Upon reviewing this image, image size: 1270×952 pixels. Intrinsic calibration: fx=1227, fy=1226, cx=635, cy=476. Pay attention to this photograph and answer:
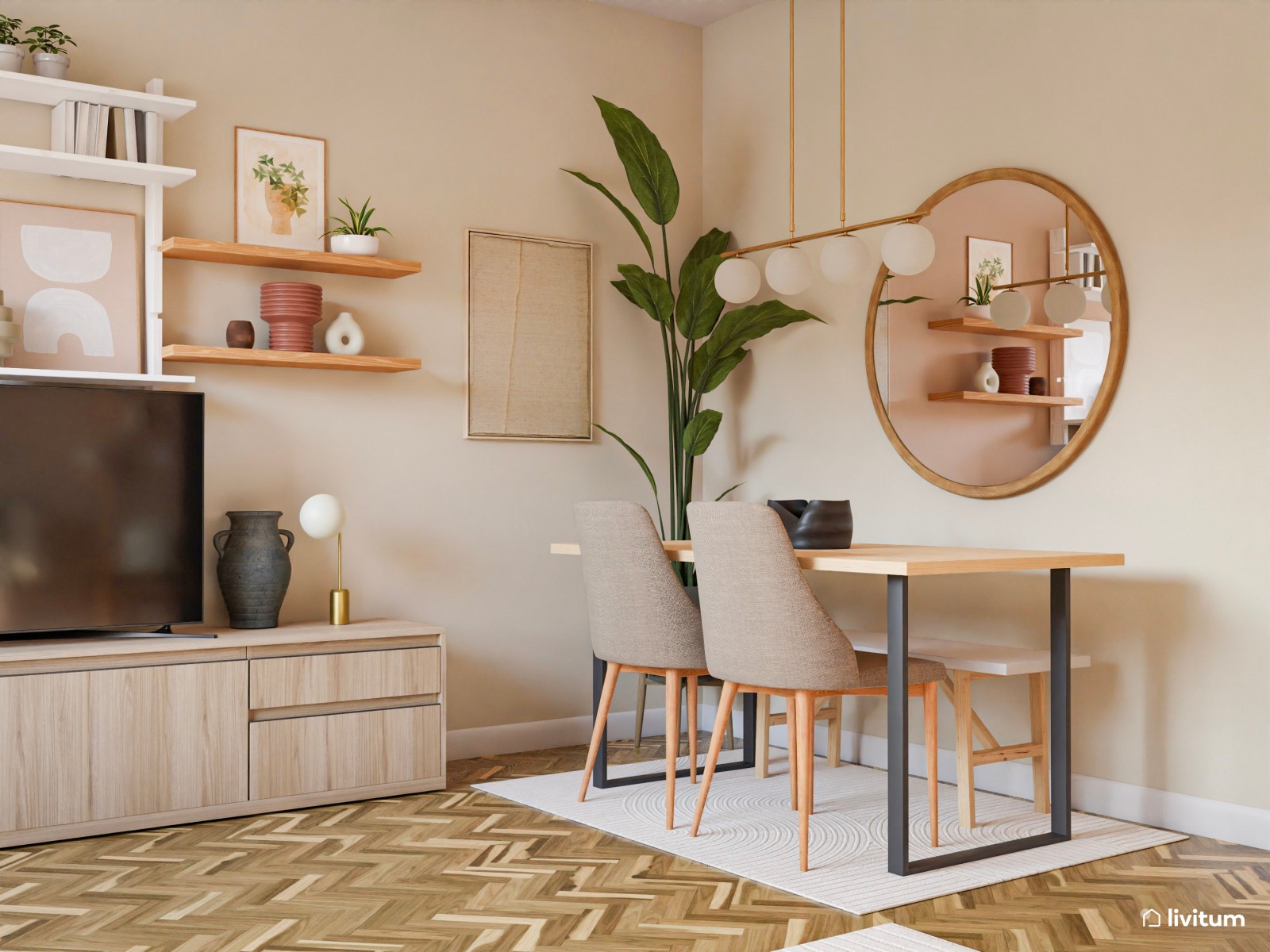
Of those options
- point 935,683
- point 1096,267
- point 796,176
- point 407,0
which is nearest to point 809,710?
point 935,683

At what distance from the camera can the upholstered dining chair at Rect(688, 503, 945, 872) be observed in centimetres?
309

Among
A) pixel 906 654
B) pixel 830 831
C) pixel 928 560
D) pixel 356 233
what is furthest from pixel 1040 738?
pixel 356 233

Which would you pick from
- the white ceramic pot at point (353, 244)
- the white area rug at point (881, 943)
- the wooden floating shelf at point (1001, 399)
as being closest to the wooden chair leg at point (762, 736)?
the wooden floating shelf at point (1001, 399)

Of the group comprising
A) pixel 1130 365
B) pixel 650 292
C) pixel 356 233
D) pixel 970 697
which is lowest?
pixel 970 697

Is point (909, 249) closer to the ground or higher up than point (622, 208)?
closer to the ground

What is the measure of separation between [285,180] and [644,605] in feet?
6.59

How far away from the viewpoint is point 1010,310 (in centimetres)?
401

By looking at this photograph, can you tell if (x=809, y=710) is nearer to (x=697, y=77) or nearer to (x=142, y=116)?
(x=142, y=116)

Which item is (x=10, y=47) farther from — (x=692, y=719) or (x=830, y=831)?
(x=830, y=831)

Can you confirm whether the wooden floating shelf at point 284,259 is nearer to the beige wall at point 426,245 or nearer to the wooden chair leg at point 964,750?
the beige wall at point 426,245

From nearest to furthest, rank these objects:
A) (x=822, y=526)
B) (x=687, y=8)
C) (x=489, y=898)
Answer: (x=489, y=898) → (x=822, y=526) → (x=687, y=8)

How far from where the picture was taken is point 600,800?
12.6ft

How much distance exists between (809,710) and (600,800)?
990mm

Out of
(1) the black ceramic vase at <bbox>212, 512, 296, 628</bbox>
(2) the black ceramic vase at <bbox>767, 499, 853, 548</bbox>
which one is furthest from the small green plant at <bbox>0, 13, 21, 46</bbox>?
(2) the black ceramic vase at <bbox>767, 499, 853, 548</bbox>
